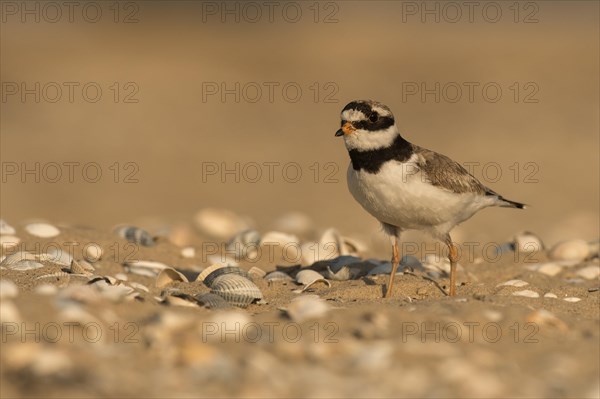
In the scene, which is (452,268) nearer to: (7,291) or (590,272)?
(590,272)

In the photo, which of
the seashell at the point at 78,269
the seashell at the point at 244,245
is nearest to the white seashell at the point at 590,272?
the seashell at the point at 244,245

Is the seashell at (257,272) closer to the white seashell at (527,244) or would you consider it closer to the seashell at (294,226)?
the seashell at (294,226)

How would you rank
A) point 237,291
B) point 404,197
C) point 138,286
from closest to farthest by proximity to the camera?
point 237,291, point 138,286, point 404,197

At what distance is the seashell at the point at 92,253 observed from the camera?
7.14 meters

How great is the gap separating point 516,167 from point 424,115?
5.17m

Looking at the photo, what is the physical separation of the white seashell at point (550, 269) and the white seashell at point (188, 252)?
117 inches

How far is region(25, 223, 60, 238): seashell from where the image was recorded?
7.59m

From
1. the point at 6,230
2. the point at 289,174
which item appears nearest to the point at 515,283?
the point at 6,230

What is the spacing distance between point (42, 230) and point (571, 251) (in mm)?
4624

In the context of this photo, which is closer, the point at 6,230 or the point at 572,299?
the point at 572,299

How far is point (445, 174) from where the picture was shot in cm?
635

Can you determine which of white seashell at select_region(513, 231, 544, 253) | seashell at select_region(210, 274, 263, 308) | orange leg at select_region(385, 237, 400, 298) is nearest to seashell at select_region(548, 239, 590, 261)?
white seashell at select_region(513, 231, 544, 253)

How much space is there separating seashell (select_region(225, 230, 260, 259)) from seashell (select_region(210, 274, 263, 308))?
2.26 meters

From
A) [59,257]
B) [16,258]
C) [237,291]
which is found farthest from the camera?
[59,257]
